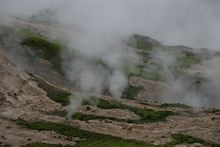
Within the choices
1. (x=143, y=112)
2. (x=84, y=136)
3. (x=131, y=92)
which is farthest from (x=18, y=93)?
(x=131, y=92)

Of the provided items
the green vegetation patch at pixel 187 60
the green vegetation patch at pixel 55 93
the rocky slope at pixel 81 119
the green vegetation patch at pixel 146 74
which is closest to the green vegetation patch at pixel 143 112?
the rocky slope at pixel 81 119

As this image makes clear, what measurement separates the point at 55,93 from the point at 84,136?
2199 centimetres

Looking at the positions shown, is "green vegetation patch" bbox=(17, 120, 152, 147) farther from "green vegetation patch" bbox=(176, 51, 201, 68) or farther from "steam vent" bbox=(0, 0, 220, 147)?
"green vegetation patch" bbox=(176, 51, 201, 68)

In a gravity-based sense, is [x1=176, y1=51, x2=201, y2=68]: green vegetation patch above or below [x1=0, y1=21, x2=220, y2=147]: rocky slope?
above

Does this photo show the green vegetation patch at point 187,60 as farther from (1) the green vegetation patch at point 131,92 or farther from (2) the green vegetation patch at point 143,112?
(2) the green vegetation patch at point 143,112

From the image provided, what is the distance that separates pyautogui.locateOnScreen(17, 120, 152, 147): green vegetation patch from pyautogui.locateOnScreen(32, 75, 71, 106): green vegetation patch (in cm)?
1248

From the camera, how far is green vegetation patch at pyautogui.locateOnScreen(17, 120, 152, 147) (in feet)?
290

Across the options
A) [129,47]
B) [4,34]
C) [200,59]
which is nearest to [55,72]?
[4,34]

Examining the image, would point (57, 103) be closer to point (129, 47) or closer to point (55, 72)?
point (55, 72)

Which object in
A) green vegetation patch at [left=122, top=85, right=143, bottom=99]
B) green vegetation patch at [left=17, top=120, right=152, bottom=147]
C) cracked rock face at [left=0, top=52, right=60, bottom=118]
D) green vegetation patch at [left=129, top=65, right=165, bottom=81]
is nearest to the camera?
green vegetation patch at [left=17, top=120, right=152, bottom=147]

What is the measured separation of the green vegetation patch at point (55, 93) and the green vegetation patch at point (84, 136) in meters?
12.5

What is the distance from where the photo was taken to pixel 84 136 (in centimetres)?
9369

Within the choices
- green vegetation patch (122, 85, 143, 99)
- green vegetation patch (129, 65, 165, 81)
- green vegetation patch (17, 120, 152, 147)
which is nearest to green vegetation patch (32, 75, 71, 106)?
green vegetation patch (17, 120, 152, 147)

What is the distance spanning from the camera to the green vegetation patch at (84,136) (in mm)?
88438
